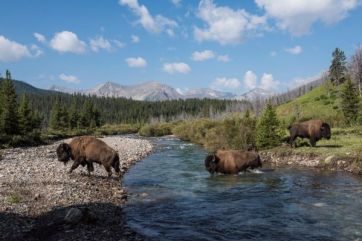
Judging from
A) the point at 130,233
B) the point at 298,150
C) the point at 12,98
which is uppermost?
the point at 12,98

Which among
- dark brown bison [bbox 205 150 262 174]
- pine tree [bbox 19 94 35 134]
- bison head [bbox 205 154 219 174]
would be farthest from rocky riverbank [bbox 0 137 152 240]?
pine tree [bbox 19 94 35 134]

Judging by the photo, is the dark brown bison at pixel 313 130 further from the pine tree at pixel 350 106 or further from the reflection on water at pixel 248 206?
the pine tree at pixel 350 106

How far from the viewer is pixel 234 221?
16.7 meters

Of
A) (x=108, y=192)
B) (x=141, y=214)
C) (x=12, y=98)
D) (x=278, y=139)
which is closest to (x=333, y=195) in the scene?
(x=141, y=214)

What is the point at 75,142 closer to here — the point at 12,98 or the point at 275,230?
the point at 275,230

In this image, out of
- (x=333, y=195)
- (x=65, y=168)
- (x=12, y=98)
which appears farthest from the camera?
(x=12, y=98)

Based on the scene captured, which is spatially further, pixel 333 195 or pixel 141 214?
pixel 333 195

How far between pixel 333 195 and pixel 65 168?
53.7 ft

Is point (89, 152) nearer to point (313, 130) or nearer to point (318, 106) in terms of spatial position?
point (313, 130)

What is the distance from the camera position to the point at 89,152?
23984 mm

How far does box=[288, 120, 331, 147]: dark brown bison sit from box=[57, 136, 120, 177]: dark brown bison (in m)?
19.1

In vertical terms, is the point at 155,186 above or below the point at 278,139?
below

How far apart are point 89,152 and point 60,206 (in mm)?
7123

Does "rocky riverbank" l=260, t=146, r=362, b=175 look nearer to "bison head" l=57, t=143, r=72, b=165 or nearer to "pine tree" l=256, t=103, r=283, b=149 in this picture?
"pine tree" l=256, t=103, r=283, b=149
